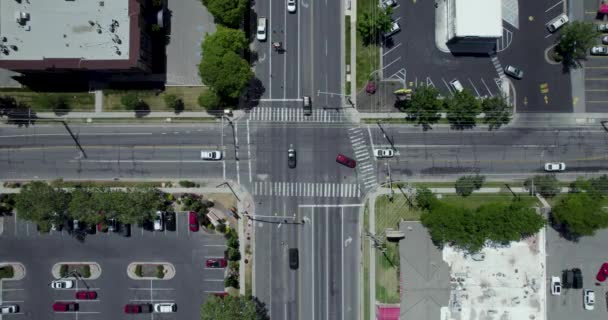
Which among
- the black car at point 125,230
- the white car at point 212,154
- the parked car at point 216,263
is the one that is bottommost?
the parked car at point 216,263

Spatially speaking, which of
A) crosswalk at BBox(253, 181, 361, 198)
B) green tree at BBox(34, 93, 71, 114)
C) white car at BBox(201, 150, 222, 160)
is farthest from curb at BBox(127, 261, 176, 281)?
green tree at BBox(34, 93, 71, 114)

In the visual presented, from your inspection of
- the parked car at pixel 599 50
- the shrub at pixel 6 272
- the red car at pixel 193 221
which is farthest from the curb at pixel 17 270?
the parked car at pixel 599 50

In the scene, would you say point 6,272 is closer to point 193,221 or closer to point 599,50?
point 193,221

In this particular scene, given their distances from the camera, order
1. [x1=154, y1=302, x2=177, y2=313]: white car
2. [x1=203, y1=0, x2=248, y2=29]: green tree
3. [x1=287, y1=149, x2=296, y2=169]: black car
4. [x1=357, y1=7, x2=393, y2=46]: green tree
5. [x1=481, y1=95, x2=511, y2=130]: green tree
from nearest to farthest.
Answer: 1. [x1=203, y1=0, x2=248, y2=29]: green tree
2. [x1=357, y1=7, x2=393, y2=46]: green tree
3. [x1=481, y1=95, x2=511, y2=130]: green tree
4. [x1=154, y1=302, x2=177, y2=313]: white car
5. [x1=287, y1=149, x2=296, y2=169]: black car

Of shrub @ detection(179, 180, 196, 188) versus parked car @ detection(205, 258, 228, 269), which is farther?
shrub @ detection(179, 180, 196, 188)

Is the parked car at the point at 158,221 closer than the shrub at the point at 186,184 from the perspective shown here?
Yes

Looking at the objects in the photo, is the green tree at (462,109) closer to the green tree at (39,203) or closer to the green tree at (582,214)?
the green tree at (582,214)

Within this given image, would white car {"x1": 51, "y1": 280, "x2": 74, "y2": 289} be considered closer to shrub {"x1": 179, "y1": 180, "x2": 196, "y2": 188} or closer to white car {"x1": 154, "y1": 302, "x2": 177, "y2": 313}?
white car {"x1": 154, "y1": 302, "x2": 177, "y2": 313}
